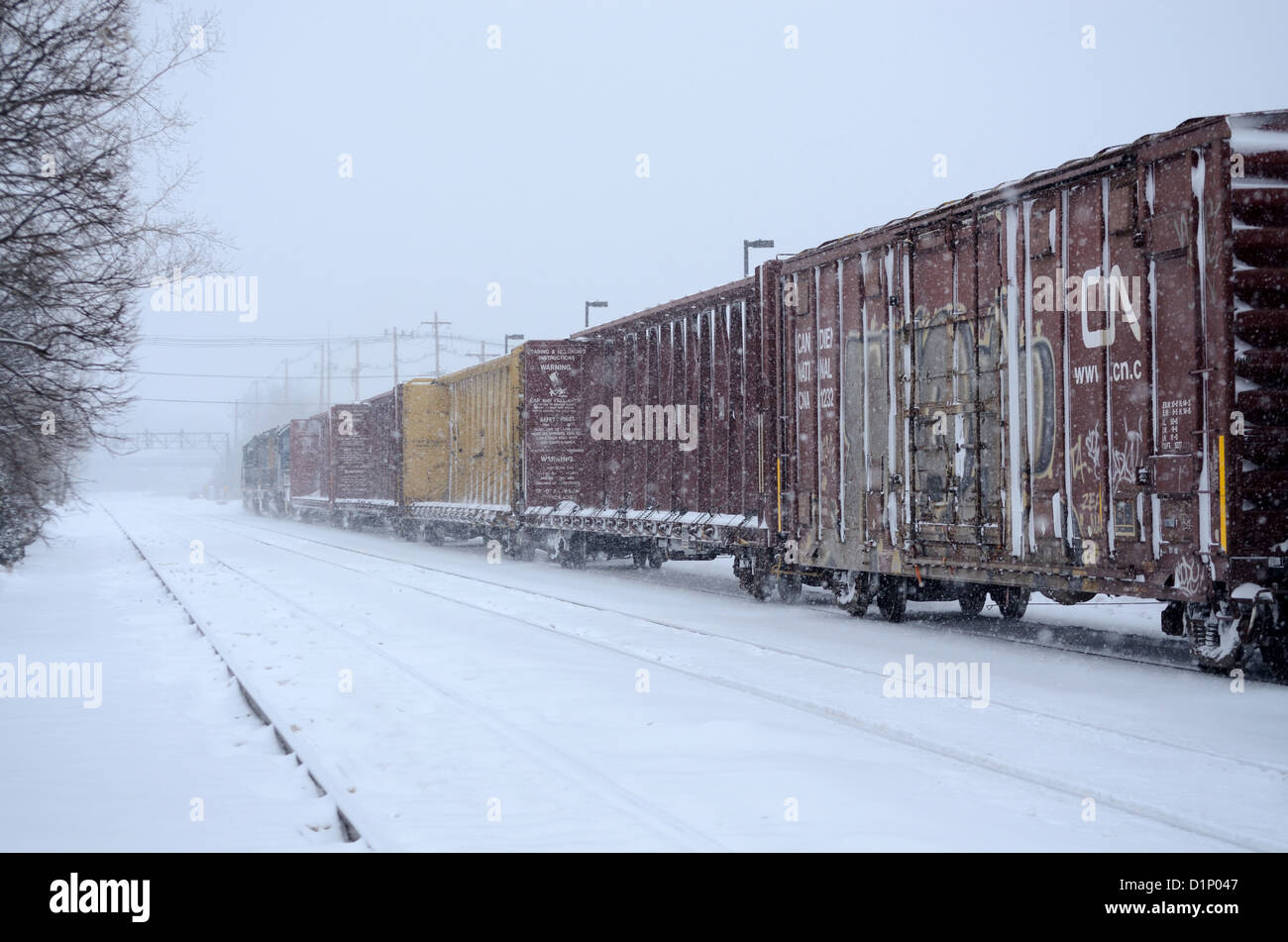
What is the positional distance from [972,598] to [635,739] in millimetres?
7496

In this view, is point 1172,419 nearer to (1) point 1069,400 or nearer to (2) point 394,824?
(1) point 1069,400

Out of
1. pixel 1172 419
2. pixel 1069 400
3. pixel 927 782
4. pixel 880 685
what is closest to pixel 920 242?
pixel 1069 400

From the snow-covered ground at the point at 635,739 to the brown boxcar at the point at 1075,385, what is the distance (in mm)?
885

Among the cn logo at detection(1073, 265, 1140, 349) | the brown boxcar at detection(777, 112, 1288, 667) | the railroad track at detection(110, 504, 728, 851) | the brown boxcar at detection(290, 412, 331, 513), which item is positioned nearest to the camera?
the railroad track at detection(110, 504, 728, 851)

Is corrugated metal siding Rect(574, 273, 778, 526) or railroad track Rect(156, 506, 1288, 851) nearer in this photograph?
railroad track Rect(156, 506, 1288, 851)

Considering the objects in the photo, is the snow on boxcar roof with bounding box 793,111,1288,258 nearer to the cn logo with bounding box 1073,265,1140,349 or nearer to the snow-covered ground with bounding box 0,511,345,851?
the cn logo with bounding box 1073,265,1140,349

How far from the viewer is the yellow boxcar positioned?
22.7 meters

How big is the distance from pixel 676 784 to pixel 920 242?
735 centimetres

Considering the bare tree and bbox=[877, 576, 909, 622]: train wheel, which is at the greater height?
the bare tree

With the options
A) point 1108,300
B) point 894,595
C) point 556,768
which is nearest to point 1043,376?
point 1108,300

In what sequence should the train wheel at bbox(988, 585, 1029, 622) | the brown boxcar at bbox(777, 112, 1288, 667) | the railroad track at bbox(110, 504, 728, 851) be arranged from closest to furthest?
the railroad track at bbox(110, 504, 728, 851)
the brown boxcar at bbox(777, 112, 1288, 667)
the train wheel at bbox(988, 585, 1029, 622)

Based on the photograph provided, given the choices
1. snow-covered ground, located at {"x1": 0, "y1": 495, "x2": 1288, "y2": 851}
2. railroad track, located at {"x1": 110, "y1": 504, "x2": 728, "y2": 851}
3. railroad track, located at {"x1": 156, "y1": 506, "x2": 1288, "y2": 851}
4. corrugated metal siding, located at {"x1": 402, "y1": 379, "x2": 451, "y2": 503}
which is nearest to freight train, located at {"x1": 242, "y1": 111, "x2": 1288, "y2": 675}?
snow-covered ground, located at {"x1": 0, "y1": 495, "x2": 1288, "y2": 851}

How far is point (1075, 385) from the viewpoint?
9.33 meters

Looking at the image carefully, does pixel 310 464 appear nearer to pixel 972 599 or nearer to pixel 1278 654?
pixel 972 599
